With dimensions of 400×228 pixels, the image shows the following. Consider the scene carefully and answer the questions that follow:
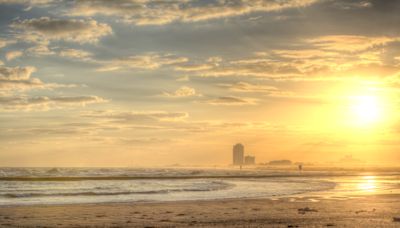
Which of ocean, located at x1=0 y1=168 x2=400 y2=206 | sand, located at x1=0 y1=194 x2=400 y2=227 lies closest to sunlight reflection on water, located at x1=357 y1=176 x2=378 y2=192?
ocean, located at x1=0 y1=168 x2=400 y2=206

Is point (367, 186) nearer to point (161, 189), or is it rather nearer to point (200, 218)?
point (161, 189)

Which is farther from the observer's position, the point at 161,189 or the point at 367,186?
the point at 367,186

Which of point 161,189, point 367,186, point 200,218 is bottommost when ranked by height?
point 161,189

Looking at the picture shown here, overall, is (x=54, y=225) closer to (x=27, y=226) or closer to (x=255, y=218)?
(x=27, y=226)

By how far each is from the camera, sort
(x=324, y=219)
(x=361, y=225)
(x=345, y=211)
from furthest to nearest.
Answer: (x=345, y=211), (x=324, y=219), (x=361, y=225)

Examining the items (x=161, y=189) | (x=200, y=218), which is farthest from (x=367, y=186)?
(x=200, y=218)

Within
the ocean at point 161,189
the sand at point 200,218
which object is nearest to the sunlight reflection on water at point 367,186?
the ocean at point 161,189

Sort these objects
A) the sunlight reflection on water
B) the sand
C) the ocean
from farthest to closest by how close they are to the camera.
Result: the sunlight reflection on water
the ocean
the sand

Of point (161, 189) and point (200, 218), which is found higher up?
point (200, 218)

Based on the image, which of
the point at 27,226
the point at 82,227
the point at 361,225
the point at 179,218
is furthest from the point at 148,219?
the point at 361,225

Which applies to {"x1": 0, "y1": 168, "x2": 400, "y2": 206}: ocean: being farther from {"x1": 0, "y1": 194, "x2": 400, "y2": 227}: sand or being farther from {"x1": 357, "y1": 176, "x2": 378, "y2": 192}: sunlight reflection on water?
{"x1": 0, "y1": 194, "x2": 400, "y2": 227}: sand

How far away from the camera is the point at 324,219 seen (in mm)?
22781

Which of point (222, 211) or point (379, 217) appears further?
point (222, 211)

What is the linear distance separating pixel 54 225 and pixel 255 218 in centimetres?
943
